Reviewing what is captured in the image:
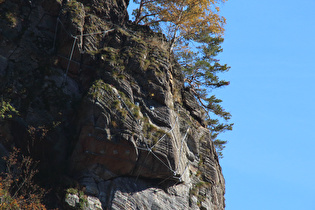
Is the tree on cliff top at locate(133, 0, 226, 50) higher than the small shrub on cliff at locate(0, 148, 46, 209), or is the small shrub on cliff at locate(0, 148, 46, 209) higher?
the tree on cliff top at locate(133, 0, 226, 50)

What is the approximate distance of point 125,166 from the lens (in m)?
17.6

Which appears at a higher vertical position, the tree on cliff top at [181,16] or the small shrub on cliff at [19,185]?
the tree on cliff top at [181,16]

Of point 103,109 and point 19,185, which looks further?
point 103,109

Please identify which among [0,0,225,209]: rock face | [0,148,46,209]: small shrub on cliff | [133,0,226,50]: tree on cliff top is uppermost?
[133,0,226,50]: tree on cliff top

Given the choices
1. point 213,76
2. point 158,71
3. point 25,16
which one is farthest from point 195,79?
point 25,16

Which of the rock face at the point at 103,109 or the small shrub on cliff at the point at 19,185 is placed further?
the rock face at the point at 103,109

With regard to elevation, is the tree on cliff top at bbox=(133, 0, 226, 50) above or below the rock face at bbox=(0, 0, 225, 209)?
above

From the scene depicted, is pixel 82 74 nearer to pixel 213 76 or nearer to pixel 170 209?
pixel 170 209

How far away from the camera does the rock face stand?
1736cm

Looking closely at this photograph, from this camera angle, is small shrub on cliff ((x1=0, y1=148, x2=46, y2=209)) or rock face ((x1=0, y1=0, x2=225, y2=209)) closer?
small shrub on cliff ((x1=0, y1=148, x2=46, y2=209))

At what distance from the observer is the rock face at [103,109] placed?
17.4 metres

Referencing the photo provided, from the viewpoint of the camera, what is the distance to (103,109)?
57.8 ft

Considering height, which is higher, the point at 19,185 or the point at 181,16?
the point at 181,16

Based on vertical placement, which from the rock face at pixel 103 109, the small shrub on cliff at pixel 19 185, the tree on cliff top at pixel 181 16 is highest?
the tree on cliff top at pixel 181 16
